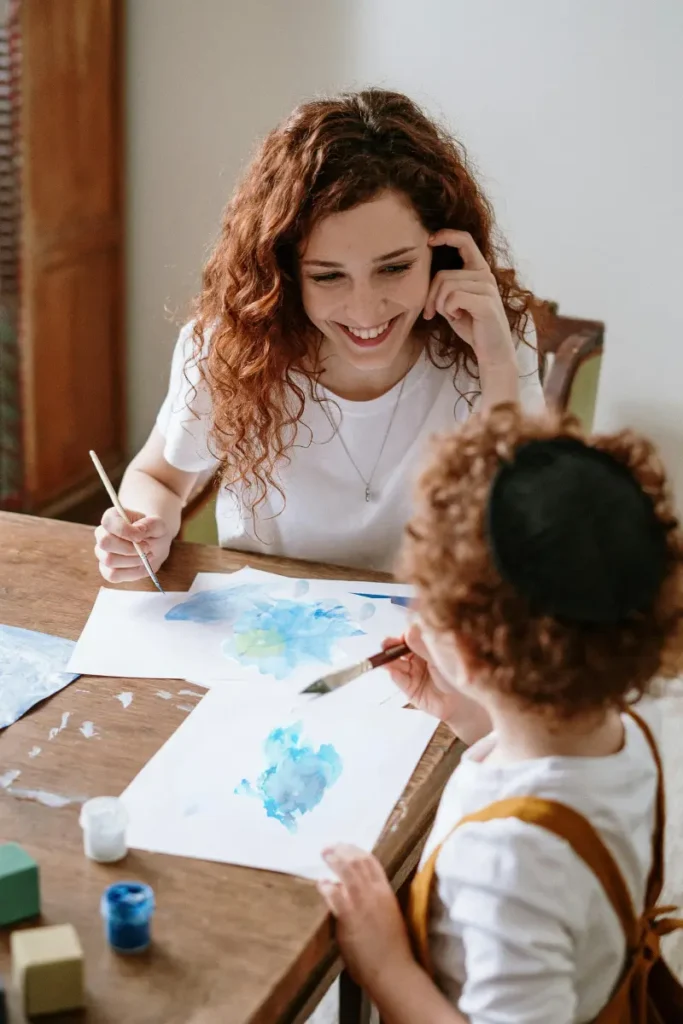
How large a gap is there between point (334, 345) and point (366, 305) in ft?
0.58

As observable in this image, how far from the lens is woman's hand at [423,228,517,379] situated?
5.11 ft

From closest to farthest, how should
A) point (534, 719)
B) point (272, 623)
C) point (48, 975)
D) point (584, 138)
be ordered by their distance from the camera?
1. point (48, 975)
2. point (534, 719)
3. point (272, 623)
4. point (584, 138)

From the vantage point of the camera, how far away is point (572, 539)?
2.53 ft

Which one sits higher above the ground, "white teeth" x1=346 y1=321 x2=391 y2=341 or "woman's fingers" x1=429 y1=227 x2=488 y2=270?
"woman's fingers" x1=429 y1=227 x2=488 y2=270

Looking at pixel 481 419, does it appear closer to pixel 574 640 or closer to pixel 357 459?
pixel 574 640

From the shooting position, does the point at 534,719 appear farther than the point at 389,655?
No

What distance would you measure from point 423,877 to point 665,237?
2.25m

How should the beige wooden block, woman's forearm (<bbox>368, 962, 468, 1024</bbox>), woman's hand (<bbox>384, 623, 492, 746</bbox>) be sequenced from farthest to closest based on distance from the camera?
woman's hand (<bbox>384, 623, 492, 746</bbox>) < woman's forearm (<bbox>368, 962, 468, 1024</bbox>) < the beige wooden block

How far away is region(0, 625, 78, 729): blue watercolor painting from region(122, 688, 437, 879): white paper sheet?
0.52 ft

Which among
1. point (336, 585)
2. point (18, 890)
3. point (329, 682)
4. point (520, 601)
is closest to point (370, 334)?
point (336, 585)

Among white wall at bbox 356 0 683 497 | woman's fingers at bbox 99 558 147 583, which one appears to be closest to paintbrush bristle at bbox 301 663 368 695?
woman's fingers at bbox 99 558 147 583

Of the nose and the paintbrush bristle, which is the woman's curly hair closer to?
the nose

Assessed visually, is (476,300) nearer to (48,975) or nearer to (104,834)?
(104,834)

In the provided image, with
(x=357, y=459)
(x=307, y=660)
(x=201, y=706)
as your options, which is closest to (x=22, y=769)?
(x=201, y=706)
